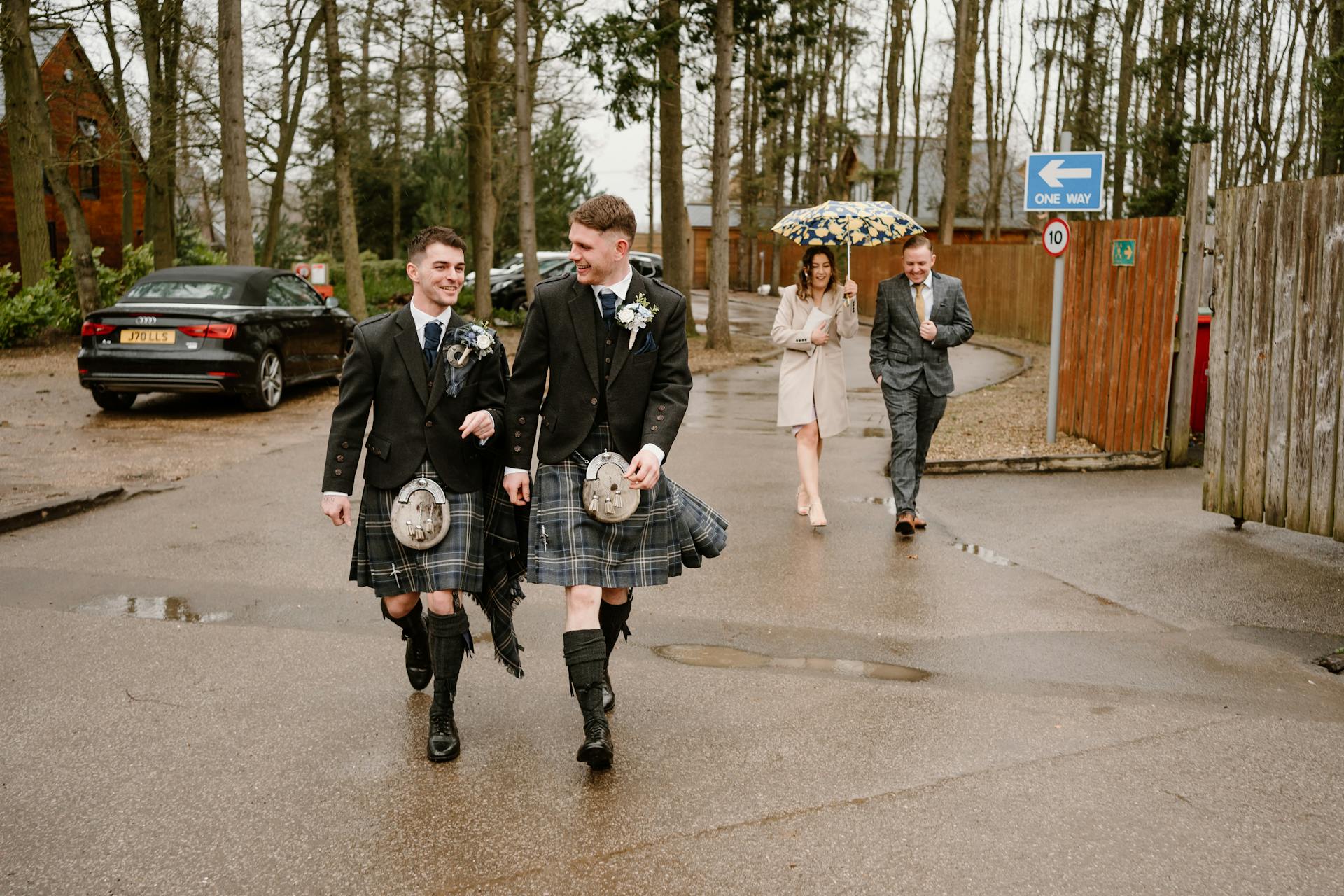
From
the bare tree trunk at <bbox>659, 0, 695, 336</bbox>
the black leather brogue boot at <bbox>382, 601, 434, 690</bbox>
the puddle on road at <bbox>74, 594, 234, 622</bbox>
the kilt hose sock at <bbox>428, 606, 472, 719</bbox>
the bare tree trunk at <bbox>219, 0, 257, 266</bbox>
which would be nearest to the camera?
the kilt hose sock at <bbox>428, 606, 472, 719</bbox>

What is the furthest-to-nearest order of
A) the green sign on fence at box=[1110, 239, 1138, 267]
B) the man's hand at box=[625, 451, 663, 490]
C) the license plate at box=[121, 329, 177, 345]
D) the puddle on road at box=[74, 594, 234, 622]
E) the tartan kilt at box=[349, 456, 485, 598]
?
the license plate at box=[121, 329, 177, 345] < the green sign on fence at box=[1110, 239, 1138, 267] < the puddle on road at box=[74, 594, 234, 622] < the tartan kilt at box=[349, 456, 485, 598] < the man's hand at box=[625, 451, 663, 490]

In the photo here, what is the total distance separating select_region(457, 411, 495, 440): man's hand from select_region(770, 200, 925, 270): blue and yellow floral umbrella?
12.7 ft

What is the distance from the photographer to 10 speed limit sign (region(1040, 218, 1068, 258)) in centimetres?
1080

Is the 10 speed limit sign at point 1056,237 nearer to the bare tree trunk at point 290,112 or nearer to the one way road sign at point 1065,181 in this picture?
the one way road sign at point 1065,181

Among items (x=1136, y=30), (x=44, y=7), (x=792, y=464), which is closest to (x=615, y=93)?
(x=44, y=7)

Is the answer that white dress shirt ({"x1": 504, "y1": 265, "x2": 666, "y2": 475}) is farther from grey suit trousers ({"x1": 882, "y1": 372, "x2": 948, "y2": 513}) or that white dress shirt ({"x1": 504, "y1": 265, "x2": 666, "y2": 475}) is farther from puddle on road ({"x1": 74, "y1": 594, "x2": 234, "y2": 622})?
grey suit trousers ({"x1": 882, "y1": 372, "x2": 948, "y2": 513})

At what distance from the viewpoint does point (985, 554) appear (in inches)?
295

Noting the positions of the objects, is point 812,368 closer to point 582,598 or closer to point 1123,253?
point 1123,253

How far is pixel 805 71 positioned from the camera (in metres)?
42.9

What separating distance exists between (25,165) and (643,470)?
2342 centimetres

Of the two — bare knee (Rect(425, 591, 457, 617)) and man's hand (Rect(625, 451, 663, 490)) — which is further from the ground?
man's hand (Rect(625, 451, 663, 490))

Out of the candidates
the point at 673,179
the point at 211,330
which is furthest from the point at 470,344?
the point at 673,179

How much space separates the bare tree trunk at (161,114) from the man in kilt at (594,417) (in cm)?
2104

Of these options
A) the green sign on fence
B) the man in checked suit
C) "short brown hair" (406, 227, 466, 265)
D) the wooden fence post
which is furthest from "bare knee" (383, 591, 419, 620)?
the green sign on fence
